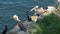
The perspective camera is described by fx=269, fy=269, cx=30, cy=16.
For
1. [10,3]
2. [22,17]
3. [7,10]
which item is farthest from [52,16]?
[10,3]

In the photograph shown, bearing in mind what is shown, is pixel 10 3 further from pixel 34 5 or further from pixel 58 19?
pixel 58 19

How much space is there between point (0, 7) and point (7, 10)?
0.81 metres

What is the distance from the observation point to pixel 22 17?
15570 mm

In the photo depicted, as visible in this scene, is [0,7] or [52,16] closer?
[52,16]

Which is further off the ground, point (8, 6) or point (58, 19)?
point (58, 19)

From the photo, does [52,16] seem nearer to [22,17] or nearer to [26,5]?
[22,17]

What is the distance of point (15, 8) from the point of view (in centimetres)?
1756

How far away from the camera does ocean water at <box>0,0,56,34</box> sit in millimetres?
15233

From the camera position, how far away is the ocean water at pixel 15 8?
600 inches

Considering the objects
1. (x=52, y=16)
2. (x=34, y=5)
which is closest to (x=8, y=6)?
(x=34, y=5)

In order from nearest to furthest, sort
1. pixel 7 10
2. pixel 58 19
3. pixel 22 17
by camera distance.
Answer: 1. pixel 58 19
2. pixel 22 17
3. pixel 7 10

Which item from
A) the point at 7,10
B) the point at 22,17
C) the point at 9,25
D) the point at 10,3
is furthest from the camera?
the point at 10,3

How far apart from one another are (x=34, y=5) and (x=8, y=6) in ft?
5.77

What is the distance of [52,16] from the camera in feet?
21.4
